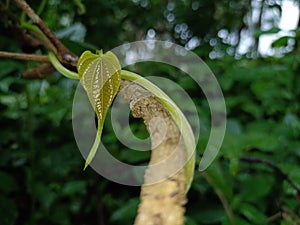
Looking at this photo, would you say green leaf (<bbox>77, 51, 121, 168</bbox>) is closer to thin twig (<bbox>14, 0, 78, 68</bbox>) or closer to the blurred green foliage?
thin twig (<bbox>14, 0, 78, 68</bbox>)

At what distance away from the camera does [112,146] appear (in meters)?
0.71

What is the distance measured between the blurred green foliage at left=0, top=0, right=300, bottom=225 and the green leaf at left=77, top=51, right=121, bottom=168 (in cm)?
19

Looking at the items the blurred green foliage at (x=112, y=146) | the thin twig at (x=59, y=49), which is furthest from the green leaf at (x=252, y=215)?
the thin twig at (x=59, y=49)

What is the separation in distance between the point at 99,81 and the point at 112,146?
48 centimetres

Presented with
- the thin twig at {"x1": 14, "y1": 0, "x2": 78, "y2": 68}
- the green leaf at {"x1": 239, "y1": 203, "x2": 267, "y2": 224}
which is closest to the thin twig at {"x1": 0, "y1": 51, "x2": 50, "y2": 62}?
the thin twig at {"x1": 14, "y1": 0, "x2": 78, "y2": 68}

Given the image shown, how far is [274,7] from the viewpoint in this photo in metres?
0.96

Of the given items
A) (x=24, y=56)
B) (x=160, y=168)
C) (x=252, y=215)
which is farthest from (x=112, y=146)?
(x=160, y=168)

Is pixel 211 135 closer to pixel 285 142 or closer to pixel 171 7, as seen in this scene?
pixel 285 142

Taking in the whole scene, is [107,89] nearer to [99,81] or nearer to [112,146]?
[99,81]

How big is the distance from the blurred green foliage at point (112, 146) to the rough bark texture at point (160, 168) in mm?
197

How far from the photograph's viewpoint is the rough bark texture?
18 cm

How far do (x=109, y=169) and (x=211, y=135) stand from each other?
15cm

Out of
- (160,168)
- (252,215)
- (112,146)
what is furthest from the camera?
(112,146)

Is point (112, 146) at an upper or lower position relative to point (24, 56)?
lower
